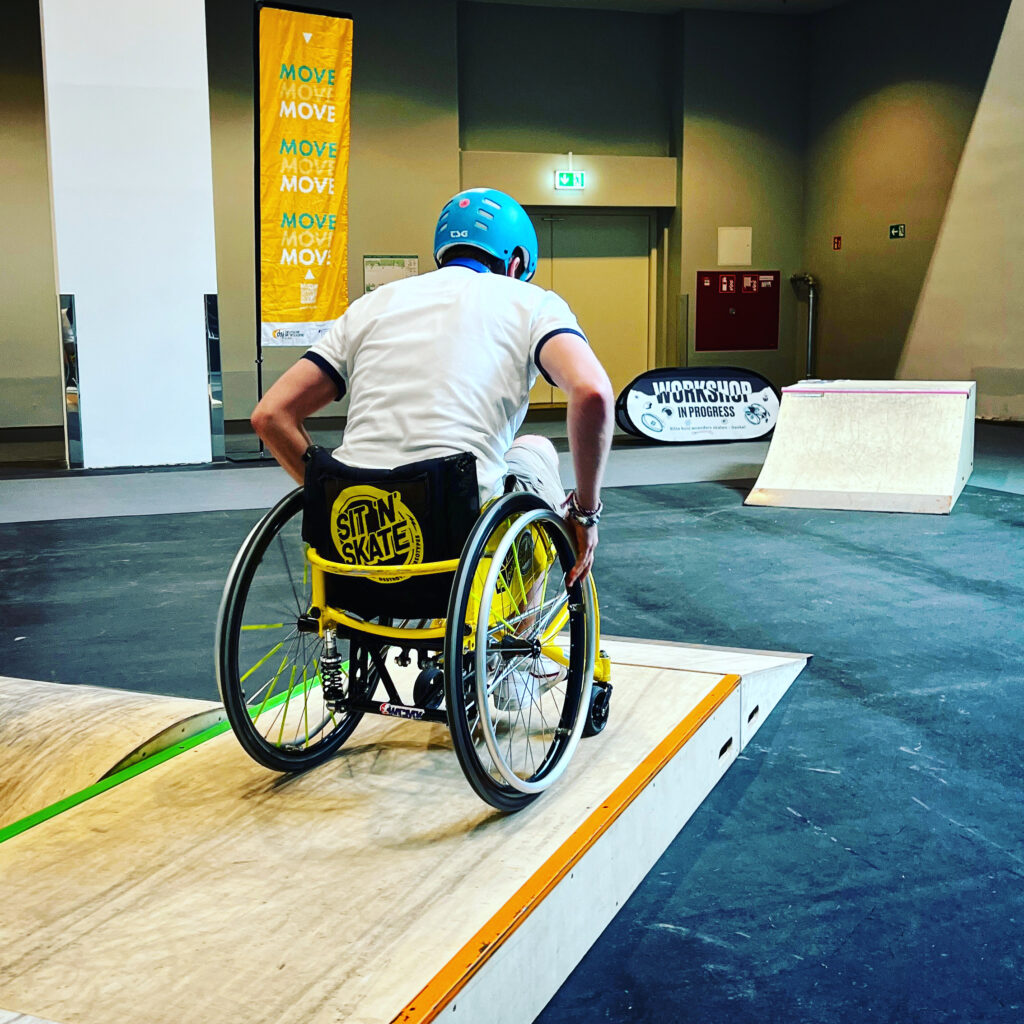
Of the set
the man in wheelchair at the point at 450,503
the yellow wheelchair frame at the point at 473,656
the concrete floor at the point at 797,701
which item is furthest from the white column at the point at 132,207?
the man in wheelchair at the point at 450,503

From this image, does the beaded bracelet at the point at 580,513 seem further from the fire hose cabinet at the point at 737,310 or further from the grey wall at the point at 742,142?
the fire hose cabinet at the point at 737,310

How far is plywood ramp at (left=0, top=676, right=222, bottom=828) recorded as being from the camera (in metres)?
2.39

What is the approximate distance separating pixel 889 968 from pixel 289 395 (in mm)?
1530

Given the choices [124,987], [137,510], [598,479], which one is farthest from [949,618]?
[137,510]

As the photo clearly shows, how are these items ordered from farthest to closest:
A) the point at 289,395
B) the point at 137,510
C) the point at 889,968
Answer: the point at 137,510, the point at 289,395, the point at 889,968

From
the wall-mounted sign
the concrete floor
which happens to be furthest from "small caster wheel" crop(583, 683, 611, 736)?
the wall-mounted sign

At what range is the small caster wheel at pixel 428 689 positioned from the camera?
2.26m

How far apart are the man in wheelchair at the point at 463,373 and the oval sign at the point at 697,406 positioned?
280 inches

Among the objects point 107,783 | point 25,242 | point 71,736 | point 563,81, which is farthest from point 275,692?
point 563,81

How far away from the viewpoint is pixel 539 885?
1.75m

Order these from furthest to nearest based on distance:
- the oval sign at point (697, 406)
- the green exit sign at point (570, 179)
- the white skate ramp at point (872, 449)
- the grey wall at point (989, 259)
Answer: the green exit sign at point (570, 179)
the grey wall at point (989, 259)
the oval sign at point (697, 406)
the white skate ramp at point (872, 449)

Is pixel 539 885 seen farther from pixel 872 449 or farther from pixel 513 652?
pixel 872 449

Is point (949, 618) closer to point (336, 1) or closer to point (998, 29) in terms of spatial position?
point (998, 29)

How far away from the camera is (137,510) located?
6473mm
